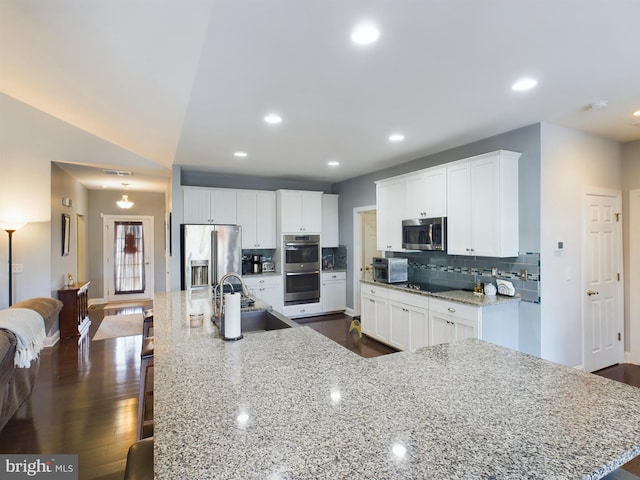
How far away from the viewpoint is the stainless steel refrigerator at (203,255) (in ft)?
16.7

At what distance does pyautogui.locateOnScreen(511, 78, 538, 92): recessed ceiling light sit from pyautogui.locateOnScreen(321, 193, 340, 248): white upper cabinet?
4233 mm

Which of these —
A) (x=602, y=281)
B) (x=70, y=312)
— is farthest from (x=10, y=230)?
(x=602, y=281)

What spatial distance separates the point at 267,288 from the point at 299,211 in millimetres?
1459

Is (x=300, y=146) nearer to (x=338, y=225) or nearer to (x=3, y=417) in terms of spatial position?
(x=338, y=225)

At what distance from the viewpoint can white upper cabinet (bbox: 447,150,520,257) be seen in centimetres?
339

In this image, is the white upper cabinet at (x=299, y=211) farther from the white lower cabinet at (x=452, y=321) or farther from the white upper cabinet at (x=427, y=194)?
the white lower cabinet at (x=452, y=321)

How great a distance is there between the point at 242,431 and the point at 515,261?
11.2 ft

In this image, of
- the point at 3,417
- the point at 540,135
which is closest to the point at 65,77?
the point at 3,417

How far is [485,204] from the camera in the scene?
352 centimetres

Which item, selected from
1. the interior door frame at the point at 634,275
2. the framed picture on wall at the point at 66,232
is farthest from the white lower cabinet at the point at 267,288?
the interior door frame at the point at 634,275

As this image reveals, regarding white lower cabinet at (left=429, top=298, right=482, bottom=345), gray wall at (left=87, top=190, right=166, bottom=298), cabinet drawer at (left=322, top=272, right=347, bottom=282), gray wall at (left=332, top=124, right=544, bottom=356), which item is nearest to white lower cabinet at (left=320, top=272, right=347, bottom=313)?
cabinet drawer at (left=322, top=272, right=347, bottom=282)

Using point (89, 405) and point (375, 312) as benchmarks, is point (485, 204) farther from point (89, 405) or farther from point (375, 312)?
point (89, 405)

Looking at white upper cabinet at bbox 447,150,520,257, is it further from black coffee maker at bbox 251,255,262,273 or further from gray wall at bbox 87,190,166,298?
gray wall at bbox 87,190,166,298

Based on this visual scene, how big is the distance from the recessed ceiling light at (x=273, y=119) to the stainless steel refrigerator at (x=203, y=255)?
249 centimetres
